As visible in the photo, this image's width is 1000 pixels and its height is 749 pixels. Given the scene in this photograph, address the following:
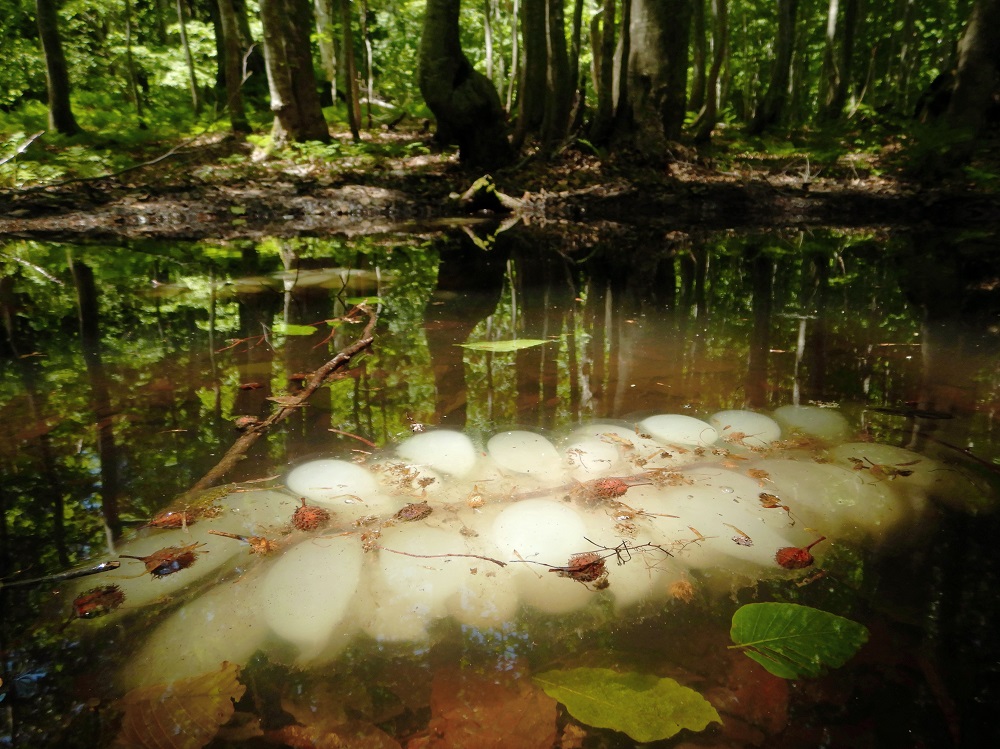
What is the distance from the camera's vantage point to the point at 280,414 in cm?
202

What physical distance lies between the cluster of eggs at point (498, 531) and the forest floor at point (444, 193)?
21.2 feet

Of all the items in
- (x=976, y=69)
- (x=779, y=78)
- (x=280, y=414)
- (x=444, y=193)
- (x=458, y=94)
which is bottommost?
(x=280, y=414)

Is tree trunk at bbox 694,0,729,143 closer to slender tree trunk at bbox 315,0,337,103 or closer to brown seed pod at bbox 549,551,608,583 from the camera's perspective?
slender tree trunk at bbox 315,0,337,103

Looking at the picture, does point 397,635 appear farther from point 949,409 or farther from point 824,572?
point 949,409

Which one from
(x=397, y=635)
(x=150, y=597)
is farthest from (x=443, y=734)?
(x=150, y=597)

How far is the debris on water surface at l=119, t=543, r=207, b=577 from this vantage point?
126cm

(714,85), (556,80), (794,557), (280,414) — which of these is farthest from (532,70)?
(794,557)

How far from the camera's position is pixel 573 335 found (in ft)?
10.1

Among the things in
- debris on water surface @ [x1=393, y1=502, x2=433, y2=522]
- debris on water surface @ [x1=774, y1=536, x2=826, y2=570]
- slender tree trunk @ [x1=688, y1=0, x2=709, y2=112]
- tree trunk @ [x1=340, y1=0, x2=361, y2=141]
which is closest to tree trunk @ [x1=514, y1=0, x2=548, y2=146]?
tree trunk @ [x1=340, y1=0, x2=361, y2=141]

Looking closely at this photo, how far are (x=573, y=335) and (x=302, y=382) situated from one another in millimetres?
1434

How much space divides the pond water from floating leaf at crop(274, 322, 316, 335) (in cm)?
5

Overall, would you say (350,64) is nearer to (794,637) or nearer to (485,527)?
(485,527)

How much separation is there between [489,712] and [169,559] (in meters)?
0.81

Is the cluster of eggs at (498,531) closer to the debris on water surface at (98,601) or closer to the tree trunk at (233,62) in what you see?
the debris on water surface at (98,601)
